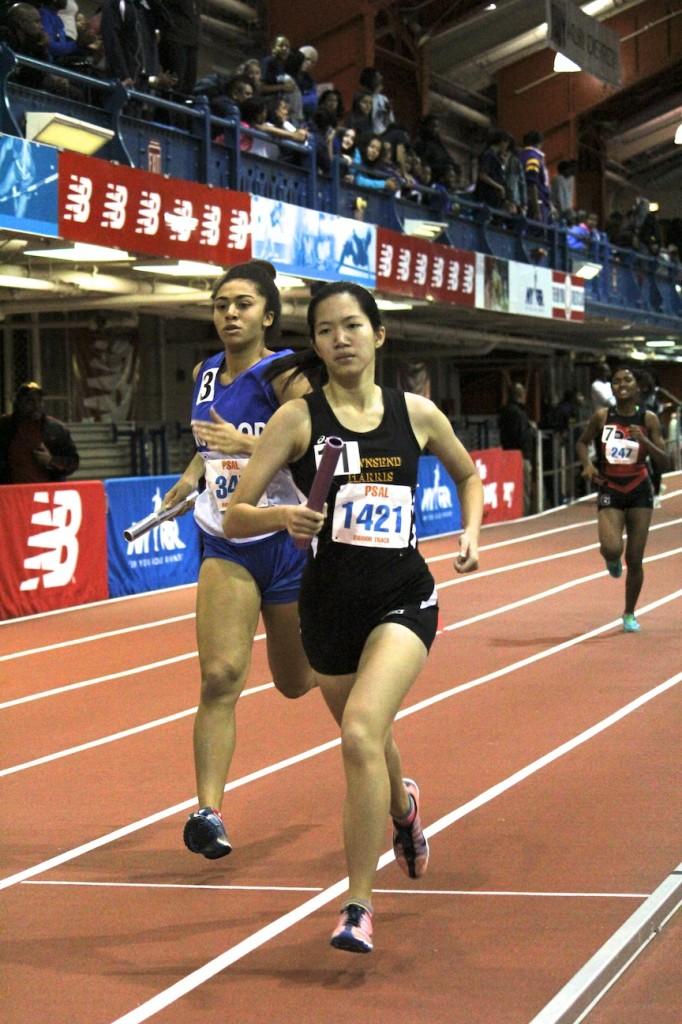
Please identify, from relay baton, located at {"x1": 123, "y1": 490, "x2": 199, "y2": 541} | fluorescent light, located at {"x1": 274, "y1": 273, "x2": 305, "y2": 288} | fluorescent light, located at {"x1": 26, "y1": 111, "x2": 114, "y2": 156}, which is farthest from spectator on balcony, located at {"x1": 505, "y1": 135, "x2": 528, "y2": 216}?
relay baton, located at {"x1": 123, "y1": 490, "x2": 199, "y2": 541}

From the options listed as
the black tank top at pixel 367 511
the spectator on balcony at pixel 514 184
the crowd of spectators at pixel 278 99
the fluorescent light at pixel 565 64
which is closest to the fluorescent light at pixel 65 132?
the crowd of spectators at pixel 278 99

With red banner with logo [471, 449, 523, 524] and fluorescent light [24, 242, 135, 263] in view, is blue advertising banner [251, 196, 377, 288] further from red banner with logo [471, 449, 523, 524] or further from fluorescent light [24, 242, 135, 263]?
red banner with logo [471, 449, 523, 524]

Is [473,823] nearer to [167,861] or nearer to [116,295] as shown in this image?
[167,861]

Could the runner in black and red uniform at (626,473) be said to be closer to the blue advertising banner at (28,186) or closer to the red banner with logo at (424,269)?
the blue advertising banner at (28,186)

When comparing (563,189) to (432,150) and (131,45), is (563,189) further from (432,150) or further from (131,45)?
(131,45)

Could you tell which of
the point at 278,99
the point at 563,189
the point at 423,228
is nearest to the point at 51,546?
the point at 278,99

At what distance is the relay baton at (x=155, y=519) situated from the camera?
6191 millimetres

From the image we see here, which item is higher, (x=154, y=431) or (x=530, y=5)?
(x=530, y=5)

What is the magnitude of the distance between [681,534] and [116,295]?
9818 mm

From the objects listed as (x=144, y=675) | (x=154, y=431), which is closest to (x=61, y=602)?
(x=144, y=675)

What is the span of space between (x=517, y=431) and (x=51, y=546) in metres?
13.6

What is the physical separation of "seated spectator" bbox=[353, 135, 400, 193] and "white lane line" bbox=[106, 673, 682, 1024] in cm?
1487

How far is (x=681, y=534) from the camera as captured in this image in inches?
964

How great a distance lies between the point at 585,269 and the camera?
106 feet
